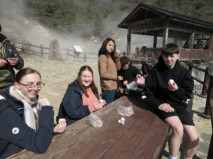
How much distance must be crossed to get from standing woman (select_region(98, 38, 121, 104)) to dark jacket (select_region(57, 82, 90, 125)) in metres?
0.84

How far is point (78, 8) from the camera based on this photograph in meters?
37.2

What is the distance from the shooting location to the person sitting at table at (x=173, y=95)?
2166mm

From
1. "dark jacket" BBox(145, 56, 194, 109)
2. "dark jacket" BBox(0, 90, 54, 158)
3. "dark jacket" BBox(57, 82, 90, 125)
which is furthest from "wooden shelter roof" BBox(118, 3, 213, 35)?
"dark jacket" BBox(0, 90, 54, 158)

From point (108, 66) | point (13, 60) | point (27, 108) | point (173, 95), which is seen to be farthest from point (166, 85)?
point (13, 60)

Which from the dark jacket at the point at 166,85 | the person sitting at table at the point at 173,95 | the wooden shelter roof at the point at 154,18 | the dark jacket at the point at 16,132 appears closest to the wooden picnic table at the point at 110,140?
the dark jacket at the point at 16,132

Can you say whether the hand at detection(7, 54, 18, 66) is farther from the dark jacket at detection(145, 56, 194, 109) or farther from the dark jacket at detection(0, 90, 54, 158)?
the dark jacket at detection(145, 56, 194, 109)

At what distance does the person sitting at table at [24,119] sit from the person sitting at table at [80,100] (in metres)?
0.58

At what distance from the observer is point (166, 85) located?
2.36m

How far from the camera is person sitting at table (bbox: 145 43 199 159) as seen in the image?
7.11ft

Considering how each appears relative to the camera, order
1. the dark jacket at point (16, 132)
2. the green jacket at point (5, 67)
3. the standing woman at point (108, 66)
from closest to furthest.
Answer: the dark jacket at point (16, 132)
the green jacket at point (5, 67)
the standing woman at point (108, 66)

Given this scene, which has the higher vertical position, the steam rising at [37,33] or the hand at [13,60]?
the steam rising at [37,33]

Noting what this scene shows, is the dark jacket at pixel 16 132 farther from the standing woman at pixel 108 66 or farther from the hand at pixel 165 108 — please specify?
the standing woman at pixel 108 66

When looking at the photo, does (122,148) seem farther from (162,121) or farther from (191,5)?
(191,5)

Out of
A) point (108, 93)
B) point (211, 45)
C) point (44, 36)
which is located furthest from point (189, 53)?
point (44, 36)
